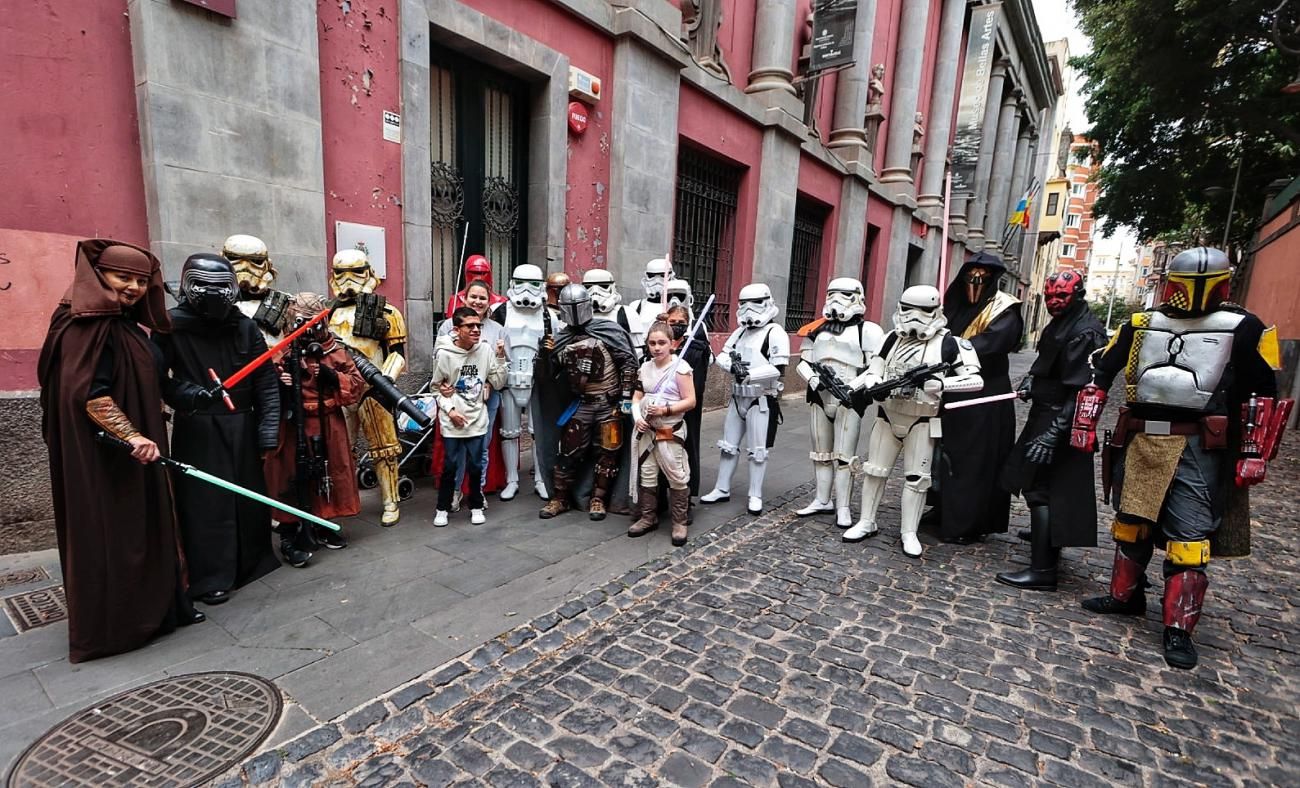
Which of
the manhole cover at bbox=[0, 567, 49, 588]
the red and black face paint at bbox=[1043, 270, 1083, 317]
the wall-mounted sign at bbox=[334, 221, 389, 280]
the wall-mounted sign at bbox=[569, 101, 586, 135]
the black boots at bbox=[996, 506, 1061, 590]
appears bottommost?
the manhole cover at bbox=[0, 567, 49, 588]

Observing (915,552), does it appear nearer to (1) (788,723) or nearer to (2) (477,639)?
(1) (788,723)

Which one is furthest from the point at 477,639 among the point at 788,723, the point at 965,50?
the point at 965,50

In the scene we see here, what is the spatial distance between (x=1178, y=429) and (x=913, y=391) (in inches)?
56.9

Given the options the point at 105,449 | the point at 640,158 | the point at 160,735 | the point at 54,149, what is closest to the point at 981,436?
the point at 160,735

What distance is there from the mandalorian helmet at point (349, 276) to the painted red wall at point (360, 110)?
0.98 m

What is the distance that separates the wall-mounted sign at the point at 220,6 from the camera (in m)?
4.25

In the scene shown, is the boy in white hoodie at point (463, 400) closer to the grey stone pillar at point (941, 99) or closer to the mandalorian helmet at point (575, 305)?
the mandalorian helmet at point (575, 305)

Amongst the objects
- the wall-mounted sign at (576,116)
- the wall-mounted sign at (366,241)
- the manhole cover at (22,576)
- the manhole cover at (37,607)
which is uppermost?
the wall-mounted sign at (576,116)

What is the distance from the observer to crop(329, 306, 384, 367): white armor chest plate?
4.49 metres

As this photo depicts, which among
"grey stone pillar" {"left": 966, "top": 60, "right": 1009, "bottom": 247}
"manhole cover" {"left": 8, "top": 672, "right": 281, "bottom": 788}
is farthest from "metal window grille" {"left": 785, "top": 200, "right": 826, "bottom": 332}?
"grey stone pillar" {"left": 966, "top": 60, "right": 1009, "bottom": 247}

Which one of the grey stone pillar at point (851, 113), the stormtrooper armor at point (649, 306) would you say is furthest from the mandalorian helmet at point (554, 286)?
the grey stone pillar at point (851, 113)

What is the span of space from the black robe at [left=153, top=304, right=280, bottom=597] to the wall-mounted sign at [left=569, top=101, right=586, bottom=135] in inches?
199

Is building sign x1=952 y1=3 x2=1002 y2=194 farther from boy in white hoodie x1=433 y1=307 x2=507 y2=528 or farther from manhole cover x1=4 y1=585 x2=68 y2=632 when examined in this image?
manhole cover x1=4 y1=585 x2=68 y2=632

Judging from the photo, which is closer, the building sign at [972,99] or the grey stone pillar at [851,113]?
the grey stone pillar at [851,113]
